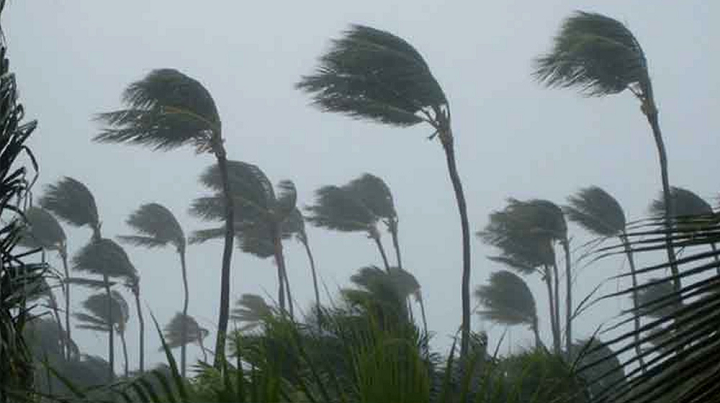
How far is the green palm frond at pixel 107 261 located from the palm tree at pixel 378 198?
925cm

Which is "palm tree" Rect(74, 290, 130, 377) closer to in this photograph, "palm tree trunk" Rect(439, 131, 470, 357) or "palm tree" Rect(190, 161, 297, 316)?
"palm tree" Rect(190, 161, 297, 316)

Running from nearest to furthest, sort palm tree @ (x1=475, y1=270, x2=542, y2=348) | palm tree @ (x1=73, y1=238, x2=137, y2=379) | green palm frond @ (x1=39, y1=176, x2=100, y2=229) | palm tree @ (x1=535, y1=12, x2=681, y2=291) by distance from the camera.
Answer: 1. palm tree @ (x1=535, y1=12, x2=681, y2=291)
2. green palm frond @ (x1=39, y1=176, x2=100, y2=229)
3. palm tree @ (x1=73, y1=238, x2=137, y2=379)
4. palm tree @ (x1=475, y1=270, x2=542, y2=348)

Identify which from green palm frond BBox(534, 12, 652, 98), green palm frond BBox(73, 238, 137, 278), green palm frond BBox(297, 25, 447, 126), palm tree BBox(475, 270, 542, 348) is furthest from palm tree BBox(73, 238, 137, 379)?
green palm frond BBox(534, 12, 652, 98)

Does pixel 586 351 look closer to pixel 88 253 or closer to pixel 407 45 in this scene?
pixel 407 45

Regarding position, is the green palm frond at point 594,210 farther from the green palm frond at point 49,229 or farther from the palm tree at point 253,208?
the green palm frond at point 49,229

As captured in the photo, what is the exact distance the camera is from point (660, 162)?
20.4m

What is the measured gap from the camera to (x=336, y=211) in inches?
1486

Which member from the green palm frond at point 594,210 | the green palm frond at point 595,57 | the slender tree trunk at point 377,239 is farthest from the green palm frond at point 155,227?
the green palm frond at point 595,57

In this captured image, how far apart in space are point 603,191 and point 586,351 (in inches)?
1289

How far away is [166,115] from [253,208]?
8305 millimetres

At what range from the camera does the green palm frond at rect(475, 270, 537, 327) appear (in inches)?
1667

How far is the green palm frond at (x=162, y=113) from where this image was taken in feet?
62.5

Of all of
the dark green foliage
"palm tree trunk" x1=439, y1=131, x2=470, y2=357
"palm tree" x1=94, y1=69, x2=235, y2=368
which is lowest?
"palm tree trunk" x1=439, y1=131, x2=470, y2=357

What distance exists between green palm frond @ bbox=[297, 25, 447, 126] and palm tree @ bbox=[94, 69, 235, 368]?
6.69 ft
